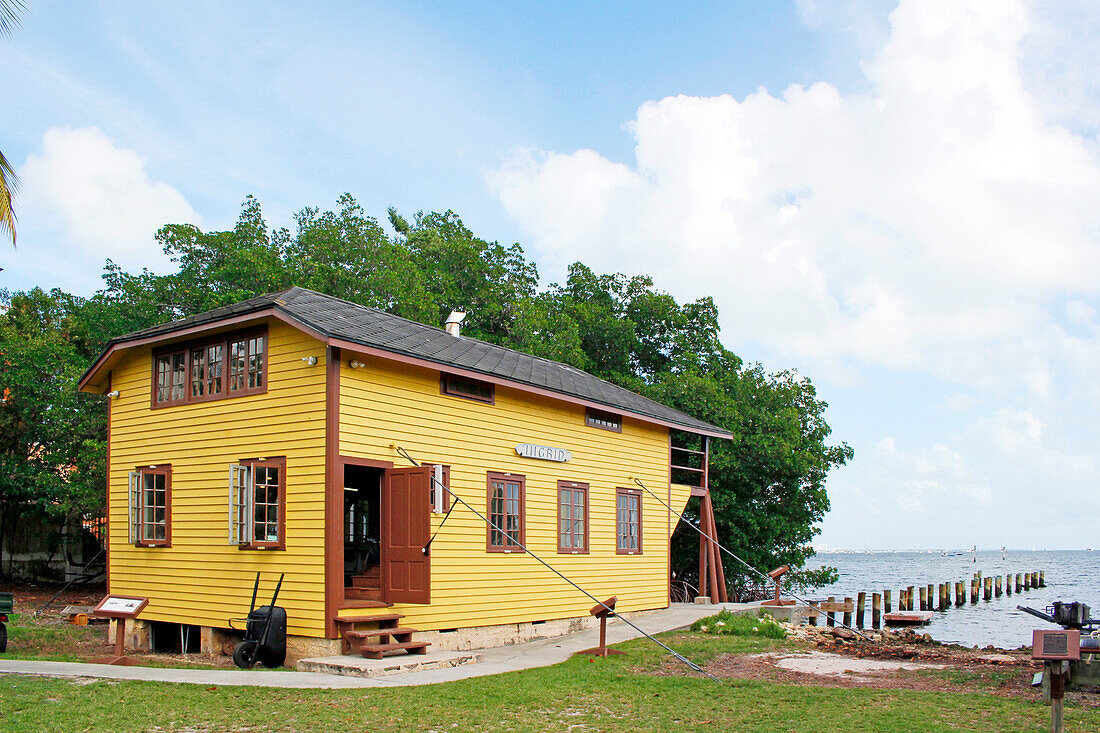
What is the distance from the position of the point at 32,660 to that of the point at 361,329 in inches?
253

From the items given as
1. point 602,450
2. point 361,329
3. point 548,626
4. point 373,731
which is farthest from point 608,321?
point 373,731

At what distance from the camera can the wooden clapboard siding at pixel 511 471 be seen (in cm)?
1366

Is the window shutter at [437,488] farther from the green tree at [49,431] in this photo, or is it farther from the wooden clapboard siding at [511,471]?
the green tree at [49,431]

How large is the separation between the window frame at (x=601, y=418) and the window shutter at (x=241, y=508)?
23.5ft

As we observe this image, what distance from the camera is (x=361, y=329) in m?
13.8

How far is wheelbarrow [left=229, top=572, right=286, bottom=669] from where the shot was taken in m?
12.4

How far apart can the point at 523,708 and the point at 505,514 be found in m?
6.56

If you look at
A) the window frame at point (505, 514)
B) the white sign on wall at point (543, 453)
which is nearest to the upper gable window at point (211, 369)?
the window frame at point (505, 514)

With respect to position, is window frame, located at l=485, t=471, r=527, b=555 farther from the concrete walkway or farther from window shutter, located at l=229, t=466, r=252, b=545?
window shutter, located at l=229, t=466, r=252, b=545

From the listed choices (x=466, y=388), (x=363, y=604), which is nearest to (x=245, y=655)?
(x=363, y=604)

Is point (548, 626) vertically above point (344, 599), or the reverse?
point (344, 599)

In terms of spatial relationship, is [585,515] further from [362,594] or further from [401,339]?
[401,339]

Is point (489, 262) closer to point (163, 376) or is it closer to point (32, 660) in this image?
point (163, 376)

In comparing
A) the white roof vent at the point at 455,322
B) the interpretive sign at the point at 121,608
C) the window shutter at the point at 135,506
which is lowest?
the interpretive sign at the point at 121,608
